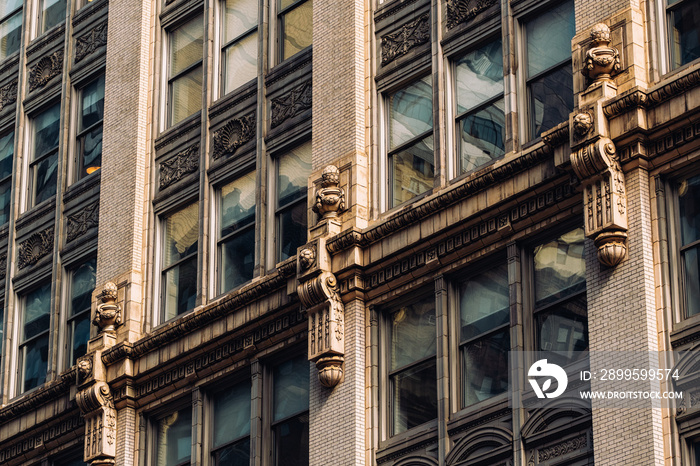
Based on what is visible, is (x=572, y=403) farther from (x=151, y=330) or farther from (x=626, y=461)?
(x=151, y=330)

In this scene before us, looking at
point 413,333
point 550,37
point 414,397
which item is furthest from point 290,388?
point 550,37

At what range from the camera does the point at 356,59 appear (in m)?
31.6

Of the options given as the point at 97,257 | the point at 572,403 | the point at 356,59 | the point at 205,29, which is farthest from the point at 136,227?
the point at 572,403

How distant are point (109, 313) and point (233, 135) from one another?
4867 mm

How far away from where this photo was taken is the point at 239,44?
3544cm

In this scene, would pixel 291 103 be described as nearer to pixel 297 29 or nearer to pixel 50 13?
pixel 297 29

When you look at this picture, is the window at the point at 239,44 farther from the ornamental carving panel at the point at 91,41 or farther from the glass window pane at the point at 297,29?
the ornamental carving panel at the point at 91,41

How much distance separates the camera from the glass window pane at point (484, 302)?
27297mm

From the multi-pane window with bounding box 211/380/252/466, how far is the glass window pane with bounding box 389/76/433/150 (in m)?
6.04

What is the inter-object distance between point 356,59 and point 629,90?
7.51 m

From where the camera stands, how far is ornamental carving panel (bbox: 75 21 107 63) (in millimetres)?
39656

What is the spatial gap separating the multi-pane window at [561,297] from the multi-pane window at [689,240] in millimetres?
1892

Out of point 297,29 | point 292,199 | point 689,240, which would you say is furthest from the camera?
point 297,29

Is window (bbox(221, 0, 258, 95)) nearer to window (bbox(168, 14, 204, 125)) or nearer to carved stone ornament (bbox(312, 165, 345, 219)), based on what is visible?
window (bbox(168, 14, 204, 125))
